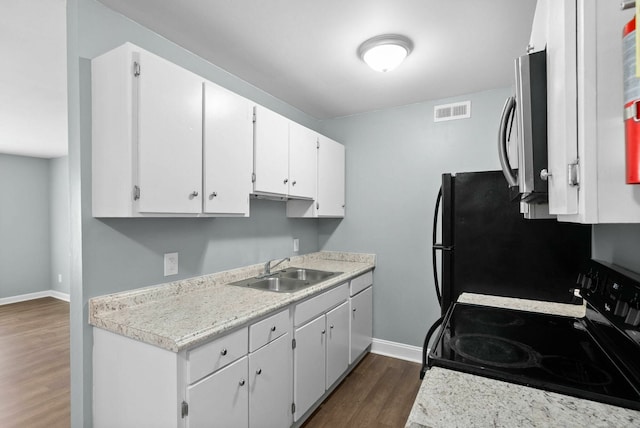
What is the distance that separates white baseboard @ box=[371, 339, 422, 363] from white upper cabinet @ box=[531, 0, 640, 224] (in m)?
2.80

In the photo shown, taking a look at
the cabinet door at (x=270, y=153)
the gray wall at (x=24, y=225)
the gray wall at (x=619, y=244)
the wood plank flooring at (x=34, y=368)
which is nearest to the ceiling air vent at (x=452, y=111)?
the cabinet door at (x=270, y=153)

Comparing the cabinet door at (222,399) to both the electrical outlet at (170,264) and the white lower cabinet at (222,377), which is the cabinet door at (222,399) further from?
the electrical outlet at (170,264)

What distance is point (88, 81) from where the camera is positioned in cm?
153

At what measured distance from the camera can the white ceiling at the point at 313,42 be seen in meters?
1.63

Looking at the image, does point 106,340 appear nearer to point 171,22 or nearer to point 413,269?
point 171,22

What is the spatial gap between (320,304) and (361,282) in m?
0.80

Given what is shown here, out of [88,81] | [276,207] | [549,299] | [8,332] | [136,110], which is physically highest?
[88,81]

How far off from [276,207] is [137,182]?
1.51m

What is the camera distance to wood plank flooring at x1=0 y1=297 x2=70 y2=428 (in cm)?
227

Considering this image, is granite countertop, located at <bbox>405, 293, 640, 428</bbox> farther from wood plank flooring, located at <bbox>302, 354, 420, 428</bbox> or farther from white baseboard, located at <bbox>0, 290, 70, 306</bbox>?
white baseboard, located at <bbox>0, 290, 70, 306</bbox>

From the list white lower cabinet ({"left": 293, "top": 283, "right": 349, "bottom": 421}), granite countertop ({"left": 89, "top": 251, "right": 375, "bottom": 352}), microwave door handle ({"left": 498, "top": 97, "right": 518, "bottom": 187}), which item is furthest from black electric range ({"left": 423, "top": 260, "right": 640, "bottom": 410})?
white lower cabinet ({"left": 293, "top": 283, "right": 349, "bottom": 421})

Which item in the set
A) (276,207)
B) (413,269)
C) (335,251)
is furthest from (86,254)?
(413,269)

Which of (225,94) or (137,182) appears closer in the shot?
(137,182)

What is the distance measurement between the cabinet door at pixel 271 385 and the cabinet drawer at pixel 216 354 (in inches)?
4.7
